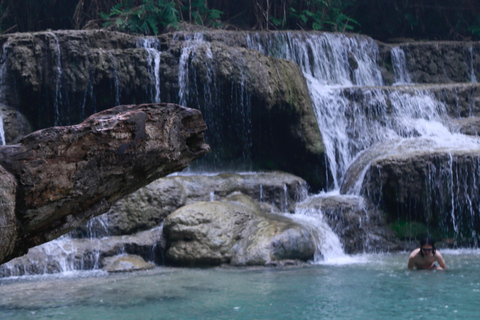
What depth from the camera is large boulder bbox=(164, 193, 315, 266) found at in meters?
8.95

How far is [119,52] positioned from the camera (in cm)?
1195

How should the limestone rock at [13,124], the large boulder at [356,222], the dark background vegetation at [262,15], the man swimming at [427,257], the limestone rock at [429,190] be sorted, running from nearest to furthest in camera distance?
1. the man swimming at [427,257]
2. the large boulder at [356,222]
3. the limestone rock at [429,190]
4. the limestone rock at [13,124]
5. the dark background vegetation at [262,15]

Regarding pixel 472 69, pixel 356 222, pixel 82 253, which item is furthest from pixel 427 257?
pixel 472 69

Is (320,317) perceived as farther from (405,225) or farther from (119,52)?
(119,52)

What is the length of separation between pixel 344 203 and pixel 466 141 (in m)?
4.02

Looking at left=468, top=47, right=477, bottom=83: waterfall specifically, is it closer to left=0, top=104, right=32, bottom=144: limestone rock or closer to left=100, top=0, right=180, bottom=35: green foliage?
left=100, top=0, right=180, bottom=35: green foliage

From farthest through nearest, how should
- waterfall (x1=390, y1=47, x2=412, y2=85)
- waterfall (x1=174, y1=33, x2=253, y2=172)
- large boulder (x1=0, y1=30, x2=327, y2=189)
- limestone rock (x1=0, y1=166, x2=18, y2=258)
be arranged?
waterfall (x1=390, y1=47, x2=412, y2=85) < waterfall (x1=174, y1=33, x2=253, y2=172) < large boulder (x1=0, y1=30, x2=327, y2=189) < limestone rock (x1=0, y1=166, x2=18, y2=258)

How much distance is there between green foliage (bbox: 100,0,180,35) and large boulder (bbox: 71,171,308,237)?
5557 millimetres

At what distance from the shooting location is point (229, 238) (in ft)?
30.5

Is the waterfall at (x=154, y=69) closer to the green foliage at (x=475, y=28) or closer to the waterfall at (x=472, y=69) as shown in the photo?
the waterfall at (x=472, y=69)

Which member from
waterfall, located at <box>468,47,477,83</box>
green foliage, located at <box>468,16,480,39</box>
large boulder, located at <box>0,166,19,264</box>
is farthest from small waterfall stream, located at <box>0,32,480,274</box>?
large boulder, located at <box>0,166,19,264</box>

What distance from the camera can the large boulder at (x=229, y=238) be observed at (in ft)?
29.3

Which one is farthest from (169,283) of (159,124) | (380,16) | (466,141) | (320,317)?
(380,16)

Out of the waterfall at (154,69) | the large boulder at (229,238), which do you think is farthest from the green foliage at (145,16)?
the large boulder at (229,238)
